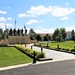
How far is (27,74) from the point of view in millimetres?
11492

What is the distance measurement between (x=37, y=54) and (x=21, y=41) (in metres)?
57.4

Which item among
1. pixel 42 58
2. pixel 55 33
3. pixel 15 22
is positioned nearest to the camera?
pixel 42 58

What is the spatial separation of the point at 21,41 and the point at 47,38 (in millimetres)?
33077

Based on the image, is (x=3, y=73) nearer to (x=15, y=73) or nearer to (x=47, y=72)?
(x=15, y=73)

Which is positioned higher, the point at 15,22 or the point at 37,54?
the point at 15,22

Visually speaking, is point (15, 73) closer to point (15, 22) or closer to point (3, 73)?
point (3, 73)

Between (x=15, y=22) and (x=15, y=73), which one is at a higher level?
(x=15, y=22)

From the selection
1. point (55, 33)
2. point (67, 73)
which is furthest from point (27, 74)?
point (55, 33)

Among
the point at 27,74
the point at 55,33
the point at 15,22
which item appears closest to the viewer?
the point at 27,74

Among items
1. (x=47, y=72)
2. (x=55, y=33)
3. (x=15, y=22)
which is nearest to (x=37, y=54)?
(x=47, y=72)

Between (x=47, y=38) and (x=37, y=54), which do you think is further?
(x=47, y=38)

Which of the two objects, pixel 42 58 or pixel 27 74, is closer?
pixel 27 74

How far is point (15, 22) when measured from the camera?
245 ft

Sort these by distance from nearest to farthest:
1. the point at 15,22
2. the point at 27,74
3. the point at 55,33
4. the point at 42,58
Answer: the point at 27,74 < the point at 42,58 < the point at 15,22 < the point at 55,33
